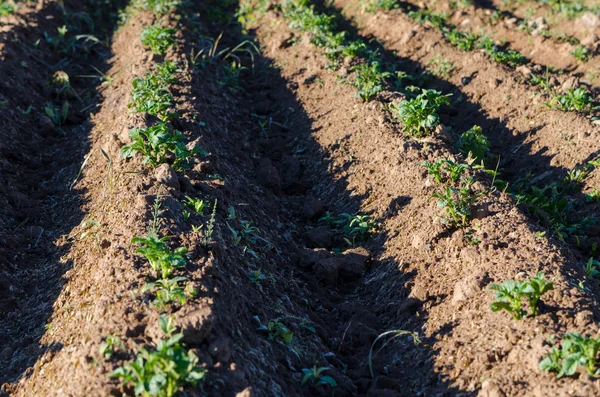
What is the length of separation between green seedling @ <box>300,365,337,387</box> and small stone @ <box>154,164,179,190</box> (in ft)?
5.89

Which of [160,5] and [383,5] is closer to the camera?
[160,5]

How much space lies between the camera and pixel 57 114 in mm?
7156

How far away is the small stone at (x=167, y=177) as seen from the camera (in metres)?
4.77

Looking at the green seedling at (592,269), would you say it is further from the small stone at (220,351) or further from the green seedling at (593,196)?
the small stone at (220,351)

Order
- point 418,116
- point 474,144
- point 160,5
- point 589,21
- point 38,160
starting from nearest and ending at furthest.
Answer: point 418,116 < point 474,144 < point 38,160 < point 589,21 < point 160,5

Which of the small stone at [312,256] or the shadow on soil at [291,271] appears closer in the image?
the shadow on soil at [291,271]

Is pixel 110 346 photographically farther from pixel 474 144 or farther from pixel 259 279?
pixel 474 144

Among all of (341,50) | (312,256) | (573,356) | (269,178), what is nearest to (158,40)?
(341,50)

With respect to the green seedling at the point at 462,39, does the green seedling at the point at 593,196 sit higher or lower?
higher

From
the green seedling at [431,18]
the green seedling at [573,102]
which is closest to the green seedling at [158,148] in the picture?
the green seedling at [573,102]

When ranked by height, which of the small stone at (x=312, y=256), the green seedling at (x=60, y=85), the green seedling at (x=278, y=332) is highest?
the green seedling at (x=278, y=332)

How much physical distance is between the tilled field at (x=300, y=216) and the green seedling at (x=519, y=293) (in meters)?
0.02

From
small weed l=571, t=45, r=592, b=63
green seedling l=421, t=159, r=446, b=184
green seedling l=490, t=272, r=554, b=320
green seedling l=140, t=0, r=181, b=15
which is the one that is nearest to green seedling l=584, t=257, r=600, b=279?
green seedling l=490, t=272, r=554, b=320

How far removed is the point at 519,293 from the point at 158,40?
223 inches
